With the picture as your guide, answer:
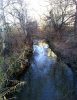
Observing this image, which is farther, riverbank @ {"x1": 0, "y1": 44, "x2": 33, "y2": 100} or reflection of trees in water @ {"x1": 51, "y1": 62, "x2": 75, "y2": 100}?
reflection of trees in water @ {"x1": 51, "y1": 62, "x2": 75, "y2": 100}

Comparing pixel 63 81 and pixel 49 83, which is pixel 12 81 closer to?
pixel 49 83

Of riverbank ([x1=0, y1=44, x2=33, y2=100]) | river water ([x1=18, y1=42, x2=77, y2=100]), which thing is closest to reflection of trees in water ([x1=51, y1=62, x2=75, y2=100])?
river water ([x1=18, y1=42, x2=77, y2=100])

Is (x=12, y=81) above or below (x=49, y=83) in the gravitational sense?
above

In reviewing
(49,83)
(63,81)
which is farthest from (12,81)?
(63,81)

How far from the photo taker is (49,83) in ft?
49.0

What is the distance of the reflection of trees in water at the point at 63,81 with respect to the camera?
42.1 feet

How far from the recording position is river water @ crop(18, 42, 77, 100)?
1265 centimetres

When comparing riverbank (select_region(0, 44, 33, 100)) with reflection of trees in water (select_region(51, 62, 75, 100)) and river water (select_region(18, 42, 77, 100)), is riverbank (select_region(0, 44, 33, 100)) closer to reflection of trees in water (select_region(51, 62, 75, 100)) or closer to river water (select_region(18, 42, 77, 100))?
river water (select_region(18, 42, 77, 100))

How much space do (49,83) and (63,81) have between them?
1063 millimetres

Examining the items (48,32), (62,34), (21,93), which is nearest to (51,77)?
(21,93)

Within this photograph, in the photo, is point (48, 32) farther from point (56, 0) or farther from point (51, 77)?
point (51, 77)

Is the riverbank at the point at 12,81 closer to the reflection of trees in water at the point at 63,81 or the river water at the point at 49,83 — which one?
the river water at the point at 49,83

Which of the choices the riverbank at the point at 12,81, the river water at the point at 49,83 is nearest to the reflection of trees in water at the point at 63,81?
the river water at the point at 49,83

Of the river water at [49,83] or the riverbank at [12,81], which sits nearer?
the riverbank at [12,81]
